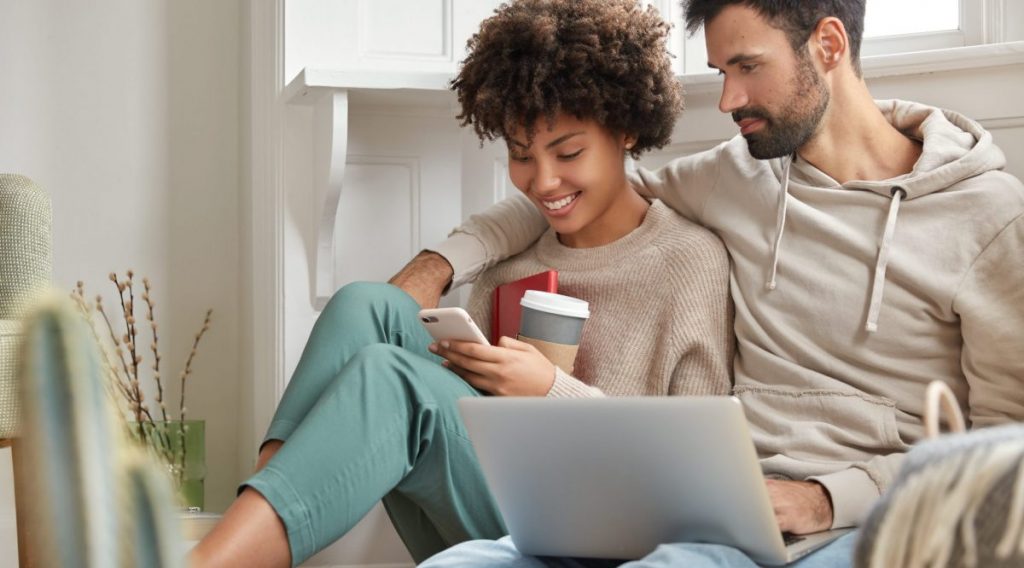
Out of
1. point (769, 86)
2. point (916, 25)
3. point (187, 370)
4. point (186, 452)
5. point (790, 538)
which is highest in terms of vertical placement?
point (916, 25)

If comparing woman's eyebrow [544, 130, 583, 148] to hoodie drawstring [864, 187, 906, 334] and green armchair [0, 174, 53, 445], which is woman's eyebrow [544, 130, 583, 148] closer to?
hoodie drawstring [864, 187, 906, 334]

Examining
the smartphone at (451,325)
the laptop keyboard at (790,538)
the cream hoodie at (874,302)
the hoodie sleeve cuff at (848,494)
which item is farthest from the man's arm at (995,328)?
the smartphone at (451,325)

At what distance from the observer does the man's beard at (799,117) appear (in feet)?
4.57

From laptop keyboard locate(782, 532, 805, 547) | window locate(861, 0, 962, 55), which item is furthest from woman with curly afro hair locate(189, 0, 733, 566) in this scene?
window locate(861, 0, 962, 55)

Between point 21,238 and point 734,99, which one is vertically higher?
point 734,99

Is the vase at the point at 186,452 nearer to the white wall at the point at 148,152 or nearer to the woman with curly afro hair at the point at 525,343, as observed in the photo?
the white wall at the point at 148,152

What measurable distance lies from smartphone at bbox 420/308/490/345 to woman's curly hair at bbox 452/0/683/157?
0.31 m

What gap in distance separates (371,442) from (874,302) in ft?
1.89

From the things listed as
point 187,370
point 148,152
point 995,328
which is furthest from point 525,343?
point 148,152

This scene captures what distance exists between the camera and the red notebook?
147cm

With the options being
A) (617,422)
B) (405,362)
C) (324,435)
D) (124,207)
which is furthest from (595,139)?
(124,207)

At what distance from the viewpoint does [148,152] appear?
7.75ft

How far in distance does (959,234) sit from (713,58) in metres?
0.37

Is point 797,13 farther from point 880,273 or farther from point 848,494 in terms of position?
point 848,494
